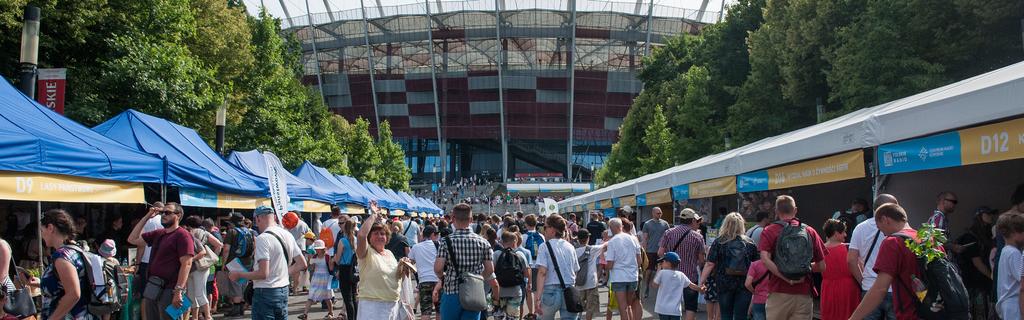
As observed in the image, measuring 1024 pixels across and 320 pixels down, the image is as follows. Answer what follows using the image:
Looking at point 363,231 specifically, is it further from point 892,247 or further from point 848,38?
point 848,38

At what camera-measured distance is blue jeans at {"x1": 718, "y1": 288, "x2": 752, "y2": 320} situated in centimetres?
904

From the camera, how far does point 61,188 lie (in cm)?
821

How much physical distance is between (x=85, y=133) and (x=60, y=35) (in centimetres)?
904

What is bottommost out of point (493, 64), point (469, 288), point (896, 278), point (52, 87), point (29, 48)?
point (469, 288)

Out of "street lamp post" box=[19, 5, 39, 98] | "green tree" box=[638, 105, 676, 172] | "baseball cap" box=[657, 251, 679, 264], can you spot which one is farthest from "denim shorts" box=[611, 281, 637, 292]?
"green tree" box=[638, 105, 676, 172]

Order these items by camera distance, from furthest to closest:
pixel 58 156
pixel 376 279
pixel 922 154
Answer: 1. pixel 58 156
2. pixel 376 279
3. pixel 922 154

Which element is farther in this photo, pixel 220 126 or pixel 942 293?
pixel 220 126

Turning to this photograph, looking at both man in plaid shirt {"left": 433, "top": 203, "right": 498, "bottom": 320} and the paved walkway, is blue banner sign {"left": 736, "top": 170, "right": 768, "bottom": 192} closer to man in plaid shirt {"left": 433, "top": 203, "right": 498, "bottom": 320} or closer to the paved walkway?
the paved walkway

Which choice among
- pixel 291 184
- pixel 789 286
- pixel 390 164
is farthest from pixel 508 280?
pixel 390 164

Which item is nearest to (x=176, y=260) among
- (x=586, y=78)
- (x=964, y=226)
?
(x=964, y=226)

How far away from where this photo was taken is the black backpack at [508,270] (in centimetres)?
893

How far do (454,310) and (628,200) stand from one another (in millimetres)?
14501

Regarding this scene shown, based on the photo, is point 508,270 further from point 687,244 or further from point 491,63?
point 491,63

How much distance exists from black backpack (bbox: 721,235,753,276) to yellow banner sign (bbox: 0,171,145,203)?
20.8 ft
